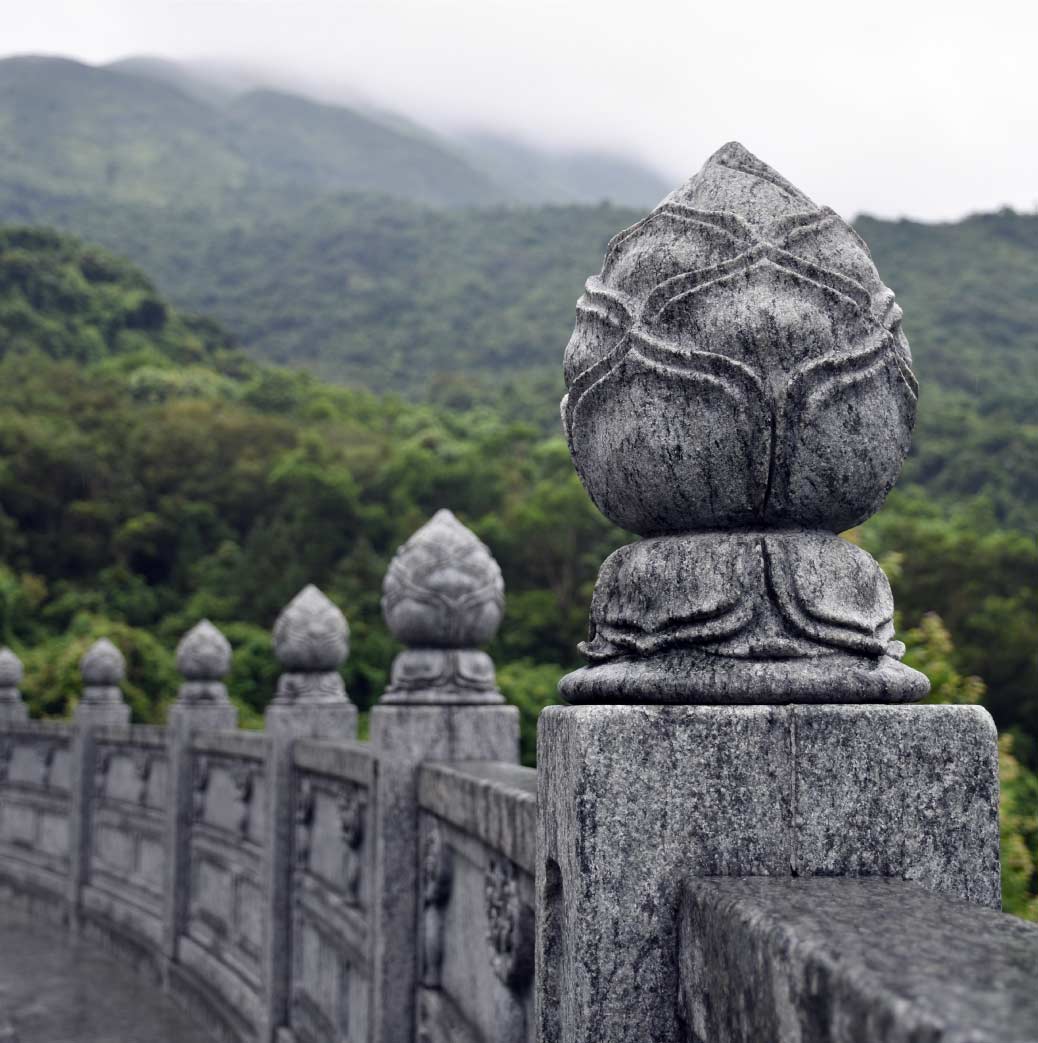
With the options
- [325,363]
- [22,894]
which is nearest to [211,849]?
[22,894]

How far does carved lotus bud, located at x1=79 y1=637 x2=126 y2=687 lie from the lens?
15.5 meters

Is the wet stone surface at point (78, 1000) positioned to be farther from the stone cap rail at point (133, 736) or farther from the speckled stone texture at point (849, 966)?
→ the speckled stone texture at point (849, 966)

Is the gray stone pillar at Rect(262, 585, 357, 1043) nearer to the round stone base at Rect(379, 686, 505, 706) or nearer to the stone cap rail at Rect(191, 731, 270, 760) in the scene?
the stone cap rail at Rect(191, 731, 270, 760)

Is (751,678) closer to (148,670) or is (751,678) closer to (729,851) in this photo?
(729,851)

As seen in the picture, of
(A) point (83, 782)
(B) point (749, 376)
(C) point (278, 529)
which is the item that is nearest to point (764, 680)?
(B) point (749, 376)

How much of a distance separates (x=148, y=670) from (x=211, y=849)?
12719 millimetres

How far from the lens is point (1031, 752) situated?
24.2 metres

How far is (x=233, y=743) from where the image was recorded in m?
10.4

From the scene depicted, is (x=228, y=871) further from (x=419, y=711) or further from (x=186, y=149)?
(x=186, y=149)

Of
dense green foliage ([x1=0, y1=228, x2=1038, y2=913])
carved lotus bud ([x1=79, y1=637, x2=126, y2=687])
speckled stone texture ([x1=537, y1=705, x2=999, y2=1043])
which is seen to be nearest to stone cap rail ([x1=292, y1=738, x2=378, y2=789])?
speckled stone texture ([x1=537, y1=705, x2=999, y2=1043])

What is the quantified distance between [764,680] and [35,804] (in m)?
15.9

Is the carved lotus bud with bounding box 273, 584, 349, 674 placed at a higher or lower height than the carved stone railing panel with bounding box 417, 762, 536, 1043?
higher

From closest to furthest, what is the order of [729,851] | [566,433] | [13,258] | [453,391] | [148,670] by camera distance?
[729,851]
[566,433]
[148,670]
[13,258]
[453,391]

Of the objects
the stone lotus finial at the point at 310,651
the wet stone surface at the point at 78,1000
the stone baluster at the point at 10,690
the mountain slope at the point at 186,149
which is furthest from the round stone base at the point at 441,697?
the mountain slope at the point at 186,149
